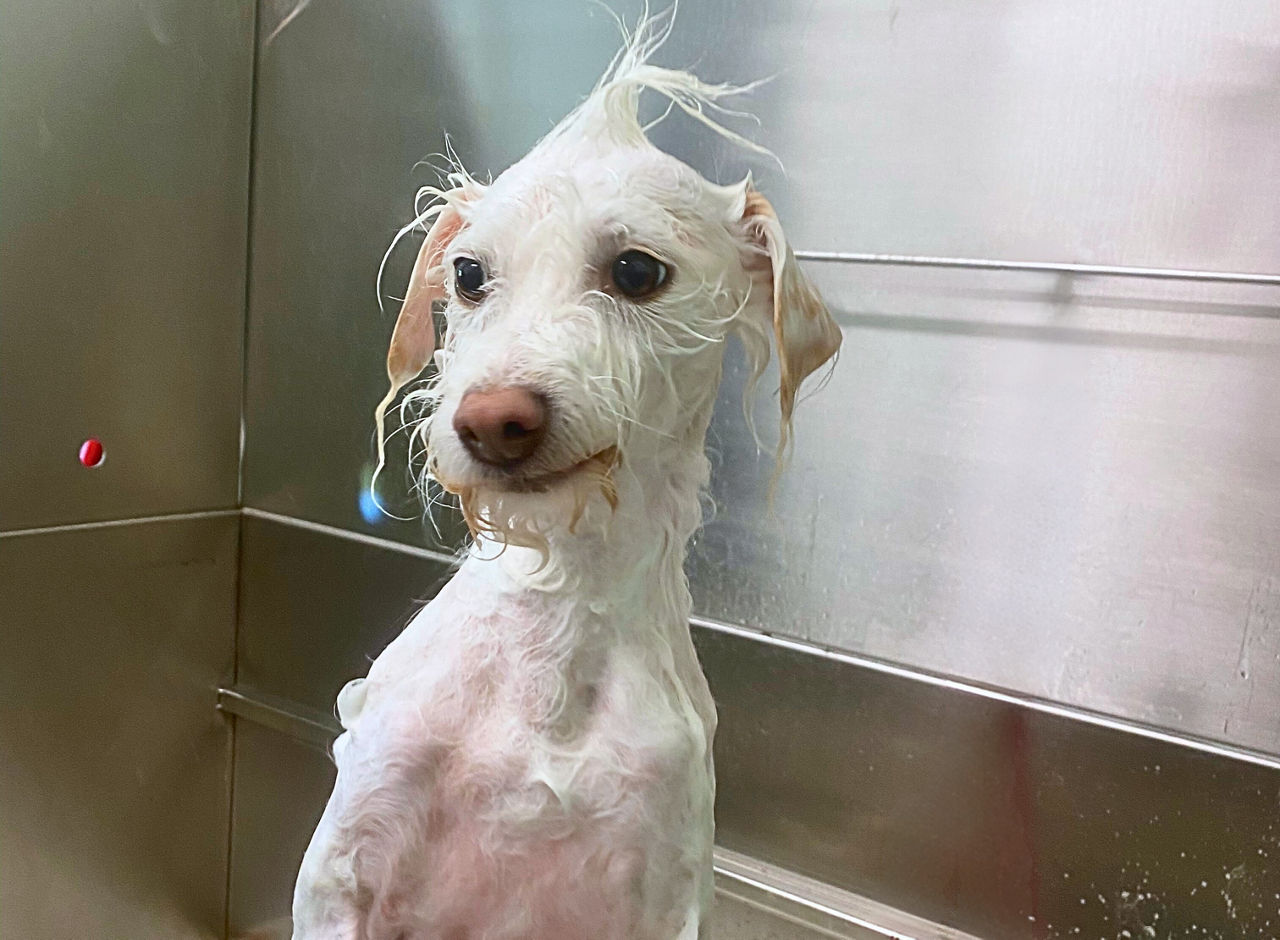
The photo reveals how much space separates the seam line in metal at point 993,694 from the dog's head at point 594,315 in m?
0.26

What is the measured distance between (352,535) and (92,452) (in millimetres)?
265

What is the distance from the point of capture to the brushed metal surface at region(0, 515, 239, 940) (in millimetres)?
787

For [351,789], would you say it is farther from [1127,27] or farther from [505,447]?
[1127,27]

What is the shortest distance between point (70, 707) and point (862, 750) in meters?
0.61

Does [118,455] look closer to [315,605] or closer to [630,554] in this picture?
[315,605]

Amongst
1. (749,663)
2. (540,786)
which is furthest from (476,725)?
(749,663)

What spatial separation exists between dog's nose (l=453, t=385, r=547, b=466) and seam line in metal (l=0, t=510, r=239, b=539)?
1.54 feet

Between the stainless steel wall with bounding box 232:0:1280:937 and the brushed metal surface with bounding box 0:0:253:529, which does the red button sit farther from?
the stainless steel wall with bounding box 232:0:1280:937

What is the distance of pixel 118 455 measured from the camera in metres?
0.81

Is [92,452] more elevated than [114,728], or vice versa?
[92,452]

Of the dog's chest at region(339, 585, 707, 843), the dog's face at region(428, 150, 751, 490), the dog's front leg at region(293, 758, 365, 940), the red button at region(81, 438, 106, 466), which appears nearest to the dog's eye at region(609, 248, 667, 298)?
the dog's face at region(428, 150, 751, 490)

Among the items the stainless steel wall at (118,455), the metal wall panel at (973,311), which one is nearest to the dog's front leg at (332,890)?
the metal wall panel at (973,311)

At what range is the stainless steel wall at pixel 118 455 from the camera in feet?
2.40

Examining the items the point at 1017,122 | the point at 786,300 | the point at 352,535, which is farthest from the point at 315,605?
the point at 1017,122
